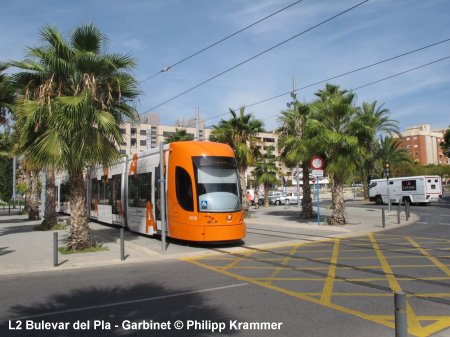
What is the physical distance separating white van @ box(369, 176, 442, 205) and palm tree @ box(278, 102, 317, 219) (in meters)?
18.4

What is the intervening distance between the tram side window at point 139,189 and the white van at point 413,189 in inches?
1180

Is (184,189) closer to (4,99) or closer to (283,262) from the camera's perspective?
(283,262)

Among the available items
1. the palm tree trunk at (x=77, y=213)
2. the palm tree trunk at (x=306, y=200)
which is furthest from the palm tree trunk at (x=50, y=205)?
the palm tree trunk at (x=306, y=200)

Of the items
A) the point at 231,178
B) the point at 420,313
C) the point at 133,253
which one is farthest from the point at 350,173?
the point at 420,313

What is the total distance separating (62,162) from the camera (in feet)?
41.0

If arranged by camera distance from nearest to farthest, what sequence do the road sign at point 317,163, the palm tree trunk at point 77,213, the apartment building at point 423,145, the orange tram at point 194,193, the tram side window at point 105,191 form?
the palm tree trunk at point 77,213 → the orange tram at point 194,193 → the road sign at point 317,163 → the tram side window at point 105,191 → the apartment building at point 423,145

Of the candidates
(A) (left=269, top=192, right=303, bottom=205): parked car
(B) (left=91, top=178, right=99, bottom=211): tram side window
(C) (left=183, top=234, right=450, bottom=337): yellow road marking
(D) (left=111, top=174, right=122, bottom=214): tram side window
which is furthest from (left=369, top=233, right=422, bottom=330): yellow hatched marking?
(A) (left=269, top=192, right=303, bottom=205): parked car

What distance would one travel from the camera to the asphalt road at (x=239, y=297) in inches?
225

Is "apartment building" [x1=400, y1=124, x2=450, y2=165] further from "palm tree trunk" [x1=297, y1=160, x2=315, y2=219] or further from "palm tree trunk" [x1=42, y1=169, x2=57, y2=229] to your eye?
"palm tree trunk" [x1=42, y1=169, x2=57, y2=229]

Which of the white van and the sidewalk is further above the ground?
the white van

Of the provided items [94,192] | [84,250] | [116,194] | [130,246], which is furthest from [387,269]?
[94,192]

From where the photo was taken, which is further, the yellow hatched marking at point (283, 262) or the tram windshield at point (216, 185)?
the tram windshield at point (216, 185)

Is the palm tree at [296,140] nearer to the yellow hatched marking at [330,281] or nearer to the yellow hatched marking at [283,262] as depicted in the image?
the yellow hatched marking at [283,262]

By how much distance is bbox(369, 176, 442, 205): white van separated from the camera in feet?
133
